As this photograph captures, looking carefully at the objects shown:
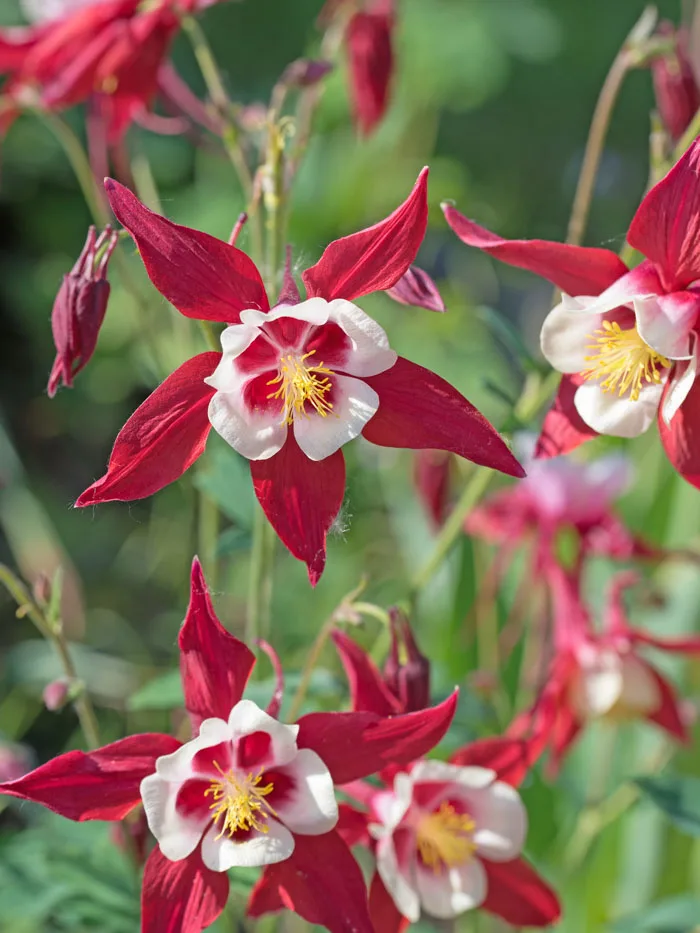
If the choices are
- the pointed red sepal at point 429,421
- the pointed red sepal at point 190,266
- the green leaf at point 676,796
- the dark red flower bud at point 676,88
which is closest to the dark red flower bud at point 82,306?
the pointed red sepal at point 190,266

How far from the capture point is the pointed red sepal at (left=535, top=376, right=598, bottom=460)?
799mm

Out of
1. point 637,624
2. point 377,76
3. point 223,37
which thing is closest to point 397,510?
point 637,624

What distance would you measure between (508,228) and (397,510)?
175cm

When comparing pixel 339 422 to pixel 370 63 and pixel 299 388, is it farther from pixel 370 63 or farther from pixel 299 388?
pixel 370 63

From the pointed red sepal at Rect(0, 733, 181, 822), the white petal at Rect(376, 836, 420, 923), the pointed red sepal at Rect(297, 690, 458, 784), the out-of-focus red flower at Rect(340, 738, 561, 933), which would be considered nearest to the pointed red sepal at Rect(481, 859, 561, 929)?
the out-of-focus red flower at Rect(340, 738, 561, 933)

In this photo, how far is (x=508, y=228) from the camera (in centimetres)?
367

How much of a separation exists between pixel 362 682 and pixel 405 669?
0.05 metres

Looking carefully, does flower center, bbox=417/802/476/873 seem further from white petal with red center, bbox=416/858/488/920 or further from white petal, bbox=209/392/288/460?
white petal, bbox=209/392/288/460

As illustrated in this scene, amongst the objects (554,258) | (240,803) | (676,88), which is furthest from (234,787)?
(676,88)

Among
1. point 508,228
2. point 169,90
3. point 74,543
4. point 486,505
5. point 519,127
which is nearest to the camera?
point 169,90

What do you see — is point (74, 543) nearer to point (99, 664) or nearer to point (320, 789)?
point (99, 664)

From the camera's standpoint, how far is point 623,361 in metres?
0.81

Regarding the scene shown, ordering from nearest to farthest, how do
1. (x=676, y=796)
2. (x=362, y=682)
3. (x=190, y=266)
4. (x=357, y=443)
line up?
(x=190, y=266), (x=362, y=682), (x=676, y=796), (x=357, y=443)

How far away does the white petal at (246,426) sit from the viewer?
2.39 feet
